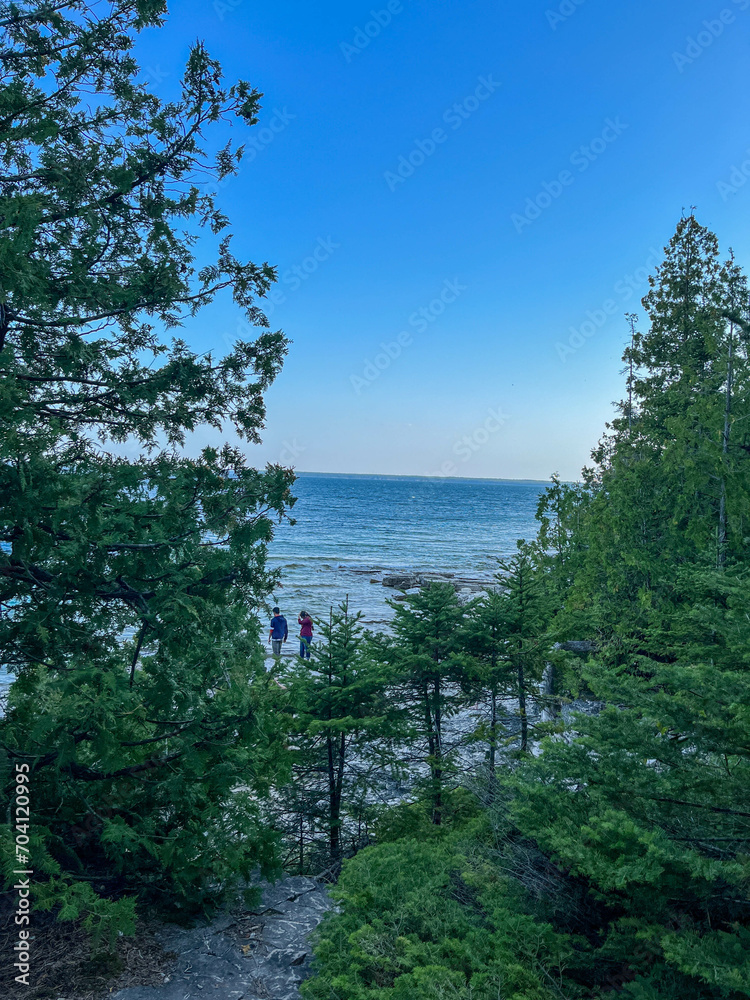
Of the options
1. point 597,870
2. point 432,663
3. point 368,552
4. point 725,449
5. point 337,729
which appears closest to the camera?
point 597,870

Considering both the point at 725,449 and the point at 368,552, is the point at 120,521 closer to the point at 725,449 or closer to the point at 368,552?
the point at 725,449

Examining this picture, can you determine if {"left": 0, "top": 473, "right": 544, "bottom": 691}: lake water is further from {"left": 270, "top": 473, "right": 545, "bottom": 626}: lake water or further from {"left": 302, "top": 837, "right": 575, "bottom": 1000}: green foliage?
{"left": 302, "top": 837, "right": 575, "bottom": 1000}: green foliage

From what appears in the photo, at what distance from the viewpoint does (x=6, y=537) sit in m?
4.11

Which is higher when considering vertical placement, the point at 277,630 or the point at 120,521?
the point at 120,521

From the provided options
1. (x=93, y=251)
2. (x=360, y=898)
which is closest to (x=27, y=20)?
(x=93, y=251)

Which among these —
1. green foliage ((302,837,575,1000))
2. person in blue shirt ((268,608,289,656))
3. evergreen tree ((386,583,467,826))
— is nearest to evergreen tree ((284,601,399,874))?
evergreen tree ((386,583,467,826))

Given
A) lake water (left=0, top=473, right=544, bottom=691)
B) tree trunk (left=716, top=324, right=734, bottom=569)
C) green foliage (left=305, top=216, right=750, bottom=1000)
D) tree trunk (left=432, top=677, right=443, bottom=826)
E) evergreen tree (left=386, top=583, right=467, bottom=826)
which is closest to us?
green foliage (left=305, top=216, right=750, bottom=1000)

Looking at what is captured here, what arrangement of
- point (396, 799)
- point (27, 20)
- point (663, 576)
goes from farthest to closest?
point (663, 576) < point (396, 799) < point (27, 20)

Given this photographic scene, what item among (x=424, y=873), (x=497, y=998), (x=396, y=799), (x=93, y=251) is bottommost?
(x=396, y=799)

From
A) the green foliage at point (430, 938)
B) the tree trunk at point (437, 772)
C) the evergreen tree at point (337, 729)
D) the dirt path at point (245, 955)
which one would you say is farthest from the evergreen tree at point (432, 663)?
the green foliage at point (430, 938)

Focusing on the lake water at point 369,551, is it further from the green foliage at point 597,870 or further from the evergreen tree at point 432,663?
the green foliage at point 597,870

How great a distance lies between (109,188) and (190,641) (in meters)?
3.92

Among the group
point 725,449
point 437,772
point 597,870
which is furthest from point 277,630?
point 597,870

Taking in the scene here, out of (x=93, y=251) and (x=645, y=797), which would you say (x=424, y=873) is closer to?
(x=645, y=797)
